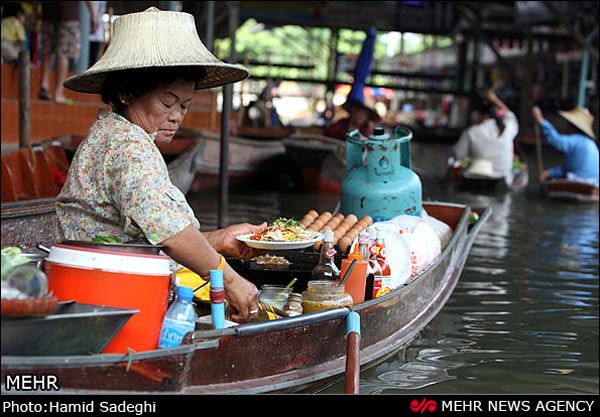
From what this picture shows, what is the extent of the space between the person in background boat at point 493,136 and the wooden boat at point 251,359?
818cm

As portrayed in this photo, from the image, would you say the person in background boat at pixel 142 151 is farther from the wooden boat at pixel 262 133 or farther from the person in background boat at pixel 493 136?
the wooden boat at pixel 262 133

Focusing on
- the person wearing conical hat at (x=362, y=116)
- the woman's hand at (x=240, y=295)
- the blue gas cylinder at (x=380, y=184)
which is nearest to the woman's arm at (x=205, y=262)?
the woman's hand at (x=240, y=295)

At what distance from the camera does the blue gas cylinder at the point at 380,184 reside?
5.59 m

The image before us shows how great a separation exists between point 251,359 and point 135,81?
3.46 ft

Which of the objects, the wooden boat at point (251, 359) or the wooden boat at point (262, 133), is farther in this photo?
the wooden boat at point (262, 133)

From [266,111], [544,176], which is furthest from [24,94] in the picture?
[266,111]

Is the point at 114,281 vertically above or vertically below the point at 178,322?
above

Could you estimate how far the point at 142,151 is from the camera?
2930 mm

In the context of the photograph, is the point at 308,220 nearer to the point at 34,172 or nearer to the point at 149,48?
the point at 149,48

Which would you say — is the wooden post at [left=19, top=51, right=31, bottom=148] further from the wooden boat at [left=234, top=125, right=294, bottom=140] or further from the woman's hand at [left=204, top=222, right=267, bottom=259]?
the wooden boat at [left=234, top=125, right=294, bottom=140]

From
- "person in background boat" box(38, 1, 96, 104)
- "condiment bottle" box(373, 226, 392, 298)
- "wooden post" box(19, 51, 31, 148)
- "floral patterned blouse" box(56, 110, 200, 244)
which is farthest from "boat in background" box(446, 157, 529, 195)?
"floral patterned blouse" box(56, 110, 200, 244)

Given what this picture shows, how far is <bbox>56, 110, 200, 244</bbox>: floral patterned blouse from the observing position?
9.45 feet

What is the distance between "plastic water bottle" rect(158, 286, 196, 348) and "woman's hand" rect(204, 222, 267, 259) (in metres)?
1.01
